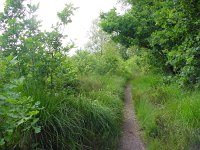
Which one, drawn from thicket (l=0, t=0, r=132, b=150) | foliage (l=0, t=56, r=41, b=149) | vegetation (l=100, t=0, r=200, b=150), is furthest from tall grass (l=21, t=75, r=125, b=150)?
vegetation (l=100, t=0, r=200, b=150)

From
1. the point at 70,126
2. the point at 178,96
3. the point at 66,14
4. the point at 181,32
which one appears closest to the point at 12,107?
the point at 70,126

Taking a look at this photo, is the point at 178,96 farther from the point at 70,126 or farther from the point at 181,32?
the point at 70,126

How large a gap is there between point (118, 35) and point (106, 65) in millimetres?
2933

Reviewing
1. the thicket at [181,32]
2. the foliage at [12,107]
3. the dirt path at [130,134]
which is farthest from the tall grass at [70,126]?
the thicket at [181,32]

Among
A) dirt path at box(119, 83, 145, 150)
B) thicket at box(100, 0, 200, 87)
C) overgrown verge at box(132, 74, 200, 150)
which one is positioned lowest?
dirt path at box(119, 83, 145, 150)

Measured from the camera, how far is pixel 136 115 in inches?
280

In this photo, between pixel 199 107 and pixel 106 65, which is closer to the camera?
pixel 199 107

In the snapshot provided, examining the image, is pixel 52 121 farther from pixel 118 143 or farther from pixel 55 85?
pixel 118 143

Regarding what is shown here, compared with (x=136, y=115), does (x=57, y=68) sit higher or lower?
higher

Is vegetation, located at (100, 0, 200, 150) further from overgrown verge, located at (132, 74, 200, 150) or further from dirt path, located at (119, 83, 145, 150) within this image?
dirt path, located at (119, 83, 145, 150)

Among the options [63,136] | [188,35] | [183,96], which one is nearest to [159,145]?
[63,136]

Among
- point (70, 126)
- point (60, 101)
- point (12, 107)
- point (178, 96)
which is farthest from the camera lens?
point (178, 96)

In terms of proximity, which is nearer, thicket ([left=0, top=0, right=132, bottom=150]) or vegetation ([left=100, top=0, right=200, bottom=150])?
thicket ([left=0, top=0, right=132, bottom=150])

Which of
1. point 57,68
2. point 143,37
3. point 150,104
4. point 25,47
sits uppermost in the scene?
point 143,37
